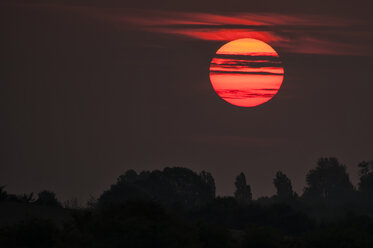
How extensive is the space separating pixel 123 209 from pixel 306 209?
115605 mm

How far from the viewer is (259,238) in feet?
266

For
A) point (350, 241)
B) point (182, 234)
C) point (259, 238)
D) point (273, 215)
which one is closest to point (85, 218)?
point (182, 234)

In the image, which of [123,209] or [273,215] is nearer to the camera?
[123,209]

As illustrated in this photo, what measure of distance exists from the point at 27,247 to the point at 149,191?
411 ft

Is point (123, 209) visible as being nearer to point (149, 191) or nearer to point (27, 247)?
→ point (27, 247)

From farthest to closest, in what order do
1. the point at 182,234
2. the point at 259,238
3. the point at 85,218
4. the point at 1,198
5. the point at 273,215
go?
the point at 273,215 < the point at 1,198 < the point at 259,238 < the point at 85,218 < the point at 182,234

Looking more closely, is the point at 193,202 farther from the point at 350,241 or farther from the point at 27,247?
the point at 27,247

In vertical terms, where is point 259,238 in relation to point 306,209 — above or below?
below

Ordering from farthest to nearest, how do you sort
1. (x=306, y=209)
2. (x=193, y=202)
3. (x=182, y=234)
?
(x=193, y=202) < (x=306, y=209) < (x=182, y=234)

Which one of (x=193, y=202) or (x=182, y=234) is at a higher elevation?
(x=193, y=202)

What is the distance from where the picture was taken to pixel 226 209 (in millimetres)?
140250

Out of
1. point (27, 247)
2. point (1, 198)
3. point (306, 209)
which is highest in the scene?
point (306, 209)

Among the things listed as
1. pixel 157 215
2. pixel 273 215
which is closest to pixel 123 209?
pixel 157 215

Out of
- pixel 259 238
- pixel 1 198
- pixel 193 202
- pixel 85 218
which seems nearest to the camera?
pixel 85 218
